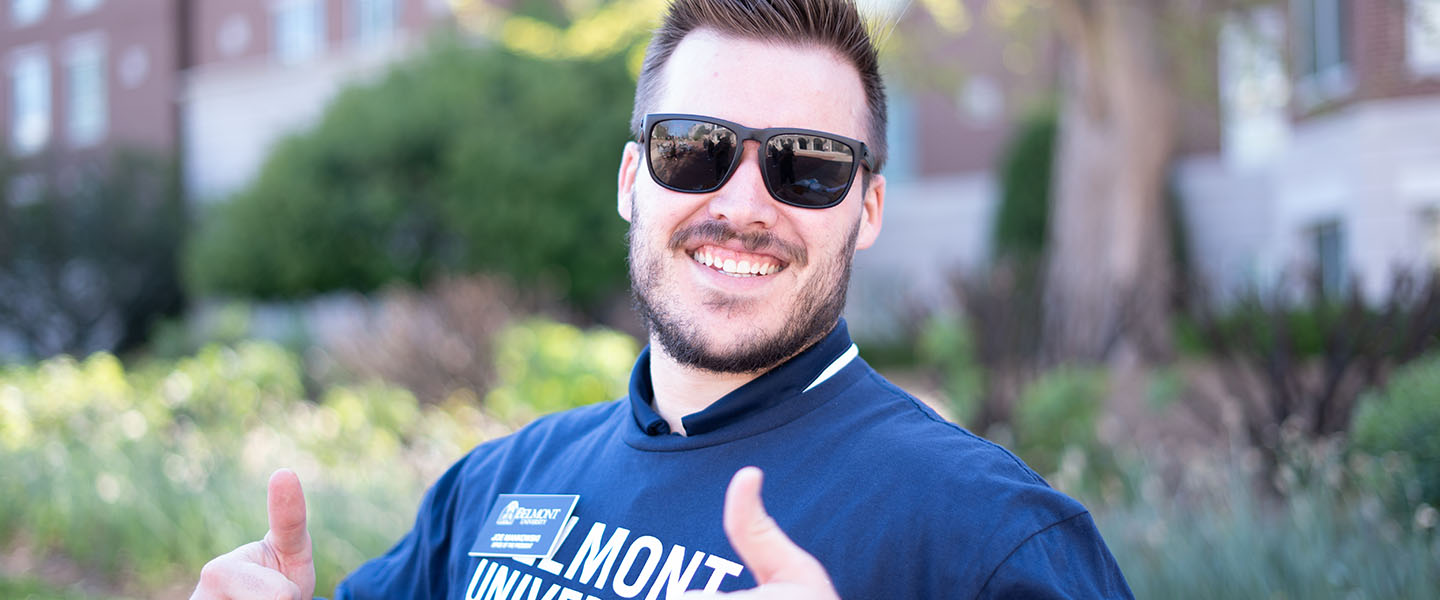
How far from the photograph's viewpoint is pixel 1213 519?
4.44 metres

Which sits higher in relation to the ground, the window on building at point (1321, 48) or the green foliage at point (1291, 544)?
the window on building at point (1321, 48)

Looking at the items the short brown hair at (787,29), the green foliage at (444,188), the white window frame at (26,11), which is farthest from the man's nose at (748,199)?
the white window frame at (26,11)

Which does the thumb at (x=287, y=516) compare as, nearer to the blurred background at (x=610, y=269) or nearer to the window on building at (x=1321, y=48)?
the blurred background at (x=610, y=269)

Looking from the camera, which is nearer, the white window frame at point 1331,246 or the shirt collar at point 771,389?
the shirt collar at point 771,389

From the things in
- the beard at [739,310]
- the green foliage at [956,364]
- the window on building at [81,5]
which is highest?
the window on building at [81,5]

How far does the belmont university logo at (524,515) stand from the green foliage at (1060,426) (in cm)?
438

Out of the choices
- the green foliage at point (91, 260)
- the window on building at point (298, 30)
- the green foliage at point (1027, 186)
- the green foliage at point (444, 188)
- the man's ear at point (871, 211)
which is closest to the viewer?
the man's ear at point (871, 211)

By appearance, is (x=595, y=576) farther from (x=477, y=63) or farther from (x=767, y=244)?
(x=477, y=63)

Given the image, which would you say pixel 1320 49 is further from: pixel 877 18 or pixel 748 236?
pixel 748 236

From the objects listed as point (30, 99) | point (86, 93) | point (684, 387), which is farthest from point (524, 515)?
point (30, 99)

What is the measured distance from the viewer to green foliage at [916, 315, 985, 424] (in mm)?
7047

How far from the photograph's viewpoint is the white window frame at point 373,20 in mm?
22234

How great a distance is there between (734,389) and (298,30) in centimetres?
2397

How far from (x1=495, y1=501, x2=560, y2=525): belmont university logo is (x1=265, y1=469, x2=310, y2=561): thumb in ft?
1.02
